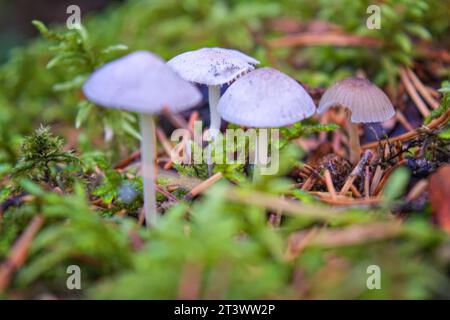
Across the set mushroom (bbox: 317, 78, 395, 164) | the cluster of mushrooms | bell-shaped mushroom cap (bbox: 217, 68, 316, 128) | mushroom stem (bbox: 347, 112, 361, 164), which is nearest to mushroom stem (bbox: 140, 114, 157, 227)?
the cluster of mushrooms

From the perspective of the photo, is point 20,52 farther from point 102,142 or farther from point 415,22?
point 415,22

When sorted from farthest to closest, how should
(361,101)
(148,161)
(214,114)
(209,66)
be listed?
(214,114) < (361,101) < (209,66) < (148,161)

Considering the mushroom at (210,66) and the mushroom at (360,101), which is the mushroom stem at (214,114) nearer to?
the mushroom at (210,66)

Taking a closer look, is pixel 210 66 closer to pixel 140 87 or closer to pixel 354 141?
pixel 140 87

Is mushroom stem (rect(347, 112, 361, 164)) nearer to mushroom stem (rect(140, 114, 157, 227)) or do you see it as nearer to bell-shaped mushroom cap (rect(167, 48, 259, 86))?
bell-shaped mushroom cap (rect(167, 48, 259, 86))

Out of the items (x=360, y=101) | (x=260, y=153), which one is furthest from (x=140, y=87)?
(x=360, y=101)

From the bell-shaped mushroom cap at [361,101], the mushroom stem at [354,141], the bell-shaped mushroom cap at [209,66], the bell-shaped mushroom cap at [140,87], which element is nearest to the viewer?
the bell-shaped mushroom cap at [140,87]

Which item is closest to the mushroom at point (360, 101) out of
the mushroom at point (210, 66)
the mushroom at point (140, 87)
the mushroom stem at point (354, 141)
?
the mushroom stem at point (354, 141)
